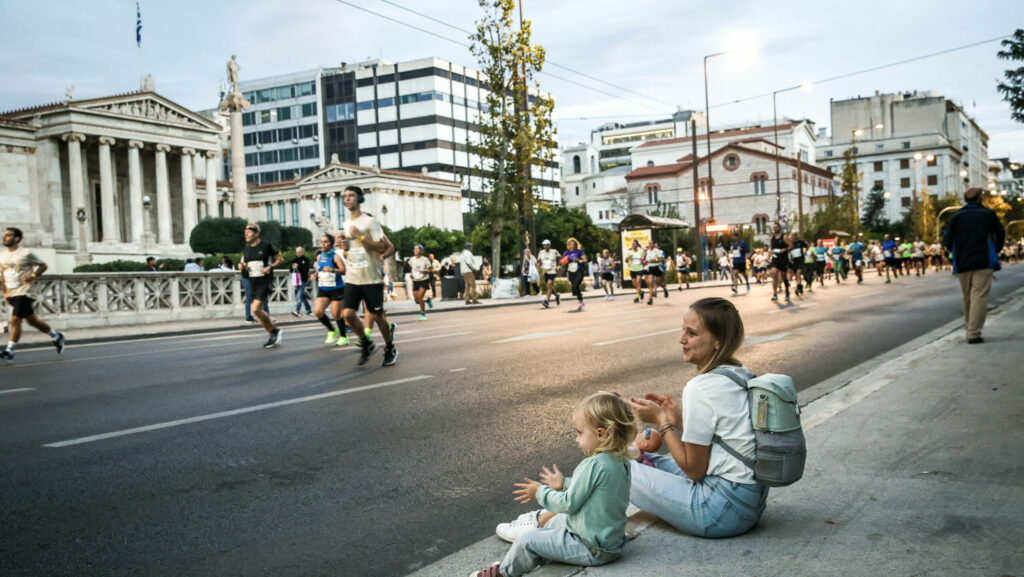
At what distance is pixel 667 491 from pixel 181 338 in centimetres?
1527

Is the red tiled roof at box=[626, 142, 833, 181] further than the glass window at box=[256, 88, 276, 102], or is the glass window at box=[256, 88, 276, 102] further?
the glass window at box=[256, 88, 276, 102]

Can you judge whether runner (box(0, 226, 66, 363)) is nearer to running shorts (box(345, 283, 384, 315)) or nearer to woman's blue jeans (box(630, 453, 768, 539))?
running shorts (box(345, 283, 384, 315))

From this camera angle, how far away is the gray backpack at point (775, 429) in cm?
306

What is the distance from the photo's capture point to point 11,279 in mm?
A: 12469

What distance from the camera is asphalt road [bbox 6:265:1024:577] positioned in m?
3.63

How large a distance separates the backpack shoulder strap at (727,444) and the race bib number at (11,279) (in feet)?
41.0

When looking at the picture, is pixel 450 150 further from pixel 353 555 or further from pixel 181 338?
pixel 353 555

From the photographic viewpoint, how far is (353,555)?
3486 mm

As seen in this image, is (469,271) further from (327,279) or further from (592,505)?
(592,505)

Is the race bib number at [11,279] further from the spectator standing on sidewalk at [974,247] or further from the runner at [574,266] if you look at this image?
the runner at [574,266]

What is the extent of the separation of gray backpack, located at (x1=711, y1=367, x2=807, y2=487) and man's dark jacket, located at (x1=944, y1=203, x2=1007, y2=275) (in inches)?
323

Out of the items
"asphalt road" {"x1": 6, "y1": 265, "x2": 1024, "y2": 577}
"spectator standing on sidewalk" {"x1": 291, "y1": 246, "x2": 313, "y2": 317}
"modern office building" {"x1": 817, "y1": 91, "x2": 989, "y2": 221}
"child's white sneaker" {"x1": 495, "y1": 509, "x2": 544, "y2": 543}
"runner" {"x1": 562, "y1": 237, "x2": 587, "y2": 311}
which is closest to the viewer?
"child's white sneaker" {"x1": 495, "y1": 509, "x2": 544, "y2": 543}

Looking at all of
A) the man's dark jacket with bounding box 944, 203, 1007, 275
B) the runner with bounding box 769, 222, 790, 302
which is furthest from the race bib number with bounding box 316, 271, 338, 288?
the runner with bounding box 769, 222, 790, 302

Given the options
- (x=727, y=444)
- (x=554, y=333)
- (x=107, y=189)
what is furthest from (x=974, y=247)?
(x=107, y=189)
